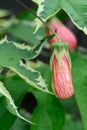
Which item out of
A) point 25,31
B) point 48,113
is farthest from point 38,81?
point 25,31

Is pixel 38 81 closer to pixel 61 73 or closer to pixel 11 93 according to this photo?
pixel 61 73

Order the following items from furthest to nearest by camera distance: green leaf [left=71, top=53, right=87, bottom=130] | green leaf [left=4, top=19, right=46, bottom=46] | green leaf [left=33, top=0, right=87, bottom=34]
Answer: green leaf [left=4, top=19, right=46, bottom=46] → green leaf [left=71, top=53, right=87, bottom=130] → green leaf [left=33, top=0, right=87, bottom=34]

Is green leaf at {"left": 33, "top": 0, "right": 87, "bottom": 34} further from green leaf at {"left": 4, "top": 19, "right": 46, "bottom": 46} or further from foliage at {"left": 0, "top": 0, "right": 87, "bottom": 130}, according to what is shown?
green leaf at {"left": 4, "top": 19, "right": 46, "bottom": 46}

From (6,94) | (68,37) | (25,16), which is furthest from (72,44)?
(6,94)

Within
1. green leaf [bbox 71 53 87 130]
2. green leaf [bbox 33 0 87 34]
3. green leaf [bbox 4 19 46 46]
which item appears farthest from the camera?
green leaf [bbox 4 19 46 46]

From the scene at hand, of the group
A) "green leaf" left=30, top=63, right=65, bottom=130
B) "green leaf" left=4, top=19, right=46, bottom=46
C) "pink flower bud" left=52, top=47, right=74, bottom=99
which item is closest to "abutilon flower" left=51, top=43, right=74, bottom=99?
"pink flower bud" left=52, top=47, right=74, bottom=99

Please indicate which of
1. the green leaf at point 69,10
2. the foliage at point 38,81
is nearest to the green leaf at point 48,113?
the foliage at point 38,81

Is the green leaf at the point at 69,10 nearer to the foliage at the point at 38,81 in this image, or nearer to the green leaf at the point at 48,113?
the foliage at the point at 38,81
